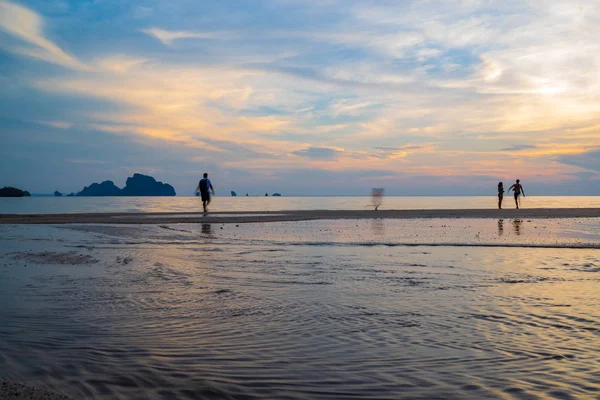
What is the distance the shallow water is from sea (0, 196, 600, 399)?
0.02m

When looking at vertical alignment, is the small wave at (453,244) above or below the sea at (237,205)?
below

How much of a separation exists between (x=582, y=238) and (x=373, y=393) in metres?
19.1

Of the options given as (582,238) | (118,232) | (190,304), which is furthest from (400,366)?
(118,232)

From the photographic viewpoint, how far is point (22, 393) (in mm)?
4465

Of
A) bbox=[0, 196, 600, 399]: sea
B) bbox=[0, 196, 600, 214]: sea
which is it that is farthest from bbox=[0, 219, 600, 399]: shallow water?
bbox=[0, 196, 600, 214]: sea

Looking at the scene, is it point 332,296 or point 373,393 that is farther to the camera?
point 332,296

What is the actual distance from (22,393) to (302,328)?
3390 mm

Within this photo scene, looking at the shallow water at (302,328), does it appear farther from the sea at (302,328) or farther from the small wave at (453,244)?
the small wave at (453,244)

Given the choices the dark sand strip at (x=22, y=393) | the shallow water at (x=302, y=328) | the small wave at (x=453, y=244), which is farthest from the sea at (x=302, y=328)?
the small wave at (x=453, y=244)

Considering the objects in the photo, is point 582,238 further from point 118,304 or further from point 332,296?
point 118,304

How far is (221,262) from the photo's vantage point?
13422 millimetres

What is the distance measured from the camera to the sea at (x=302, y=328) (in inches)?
192

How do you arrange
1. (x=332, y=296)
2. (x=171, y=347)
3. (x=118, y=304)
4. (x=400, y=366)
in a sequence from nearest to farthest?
(x=400, y=366) → (x=171, y=347) → (x=118, y=304) → (x=332, y=296)

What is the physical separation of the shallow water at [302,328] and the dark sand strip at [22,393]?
175 mm
